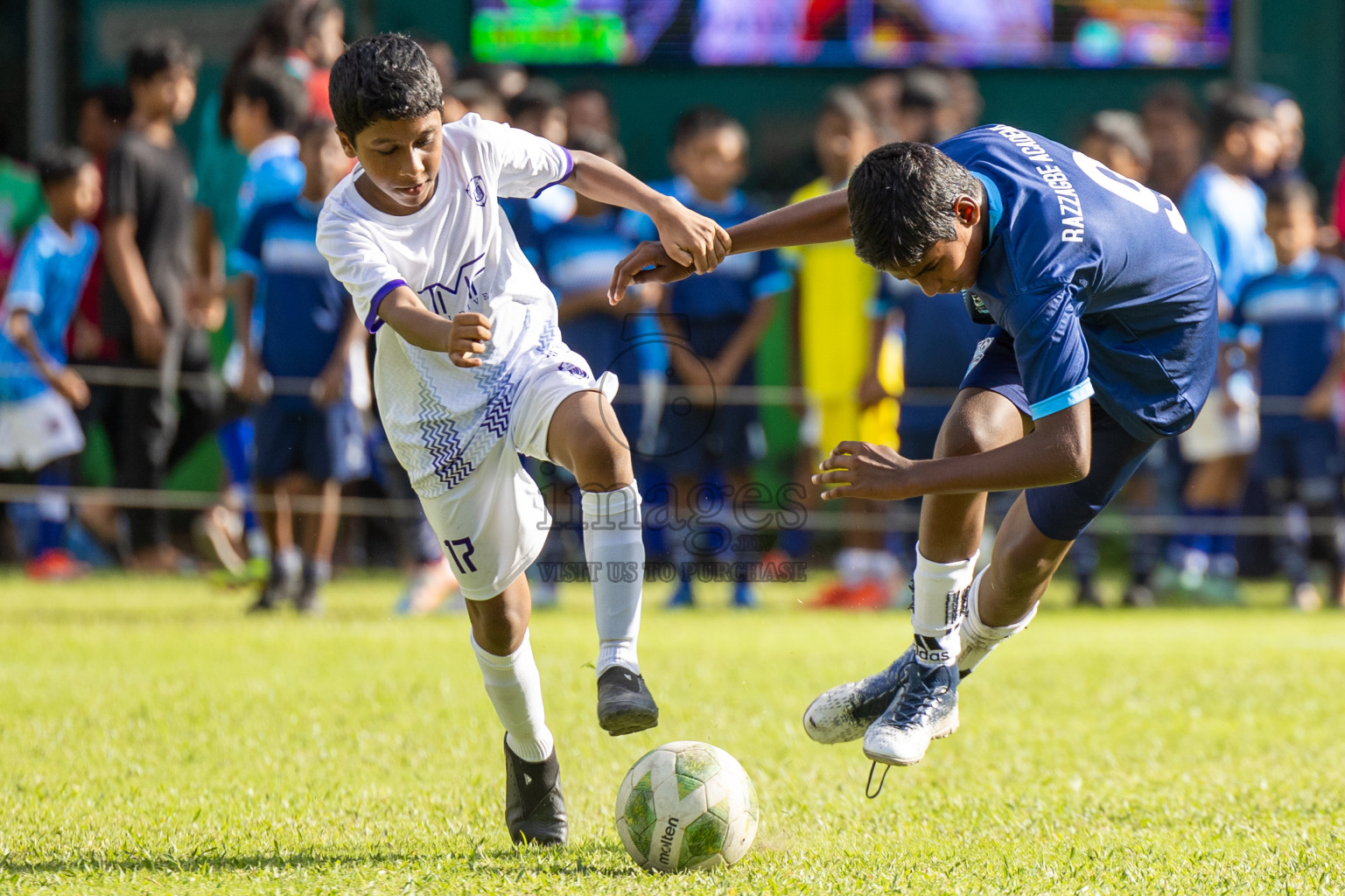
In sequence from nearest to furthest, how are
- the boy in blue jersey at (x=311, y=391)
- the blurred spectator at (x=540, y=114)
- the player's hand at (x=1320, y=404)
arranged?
the boy in blue jersey at (x=311, y=391), the blurred spectator at (x=540, y=114), the player's hand at (x=1320, y=404)

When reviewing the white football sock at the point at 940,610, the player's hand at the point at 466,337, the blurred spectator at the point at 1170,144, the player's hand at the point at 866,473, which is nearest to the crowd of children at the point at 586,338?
the blurred spectator at the point at 1170,144

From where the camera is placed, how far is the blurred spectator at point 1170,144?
33.7 feet

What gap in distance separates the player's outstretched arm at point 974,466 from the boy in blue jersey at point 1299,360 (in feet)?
20.5

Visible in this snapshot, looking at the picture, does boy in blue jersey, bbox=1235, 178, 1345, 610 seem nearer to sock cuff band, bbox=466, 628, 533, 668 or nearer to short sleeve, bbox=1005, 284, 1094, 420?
short sleeve, bbox=1005, 284, 1094, 420

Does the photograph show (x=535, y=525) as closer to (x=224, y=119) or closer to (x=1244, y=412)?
(x=224, y=119)

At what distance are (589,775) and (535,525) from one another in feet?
3.39

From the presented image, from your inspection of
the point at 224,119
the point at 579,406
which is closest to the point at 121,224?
the point at 224,119

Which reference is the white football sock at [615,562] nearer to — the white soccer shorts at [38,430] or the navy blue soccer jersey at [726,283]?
the navy blue soccer jersey at [726,283]

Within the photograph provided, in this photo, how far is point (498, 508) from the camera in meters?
3.68

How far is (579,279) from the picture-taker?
7961 mm

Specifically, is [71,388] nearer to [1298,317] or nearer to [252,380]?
[252,380]

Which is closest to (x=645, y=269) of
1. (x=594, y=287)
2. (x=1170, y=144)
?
(x=594, y=287)

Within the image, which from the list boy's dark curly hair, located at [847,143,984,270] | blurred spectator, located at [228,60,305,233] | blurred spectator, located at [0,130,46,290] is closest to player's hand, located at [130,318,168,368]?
blurred spectator, located at [228,60,305,233]

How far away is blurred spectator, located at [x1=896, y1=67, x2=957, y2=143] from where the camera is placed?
888 centimetres
